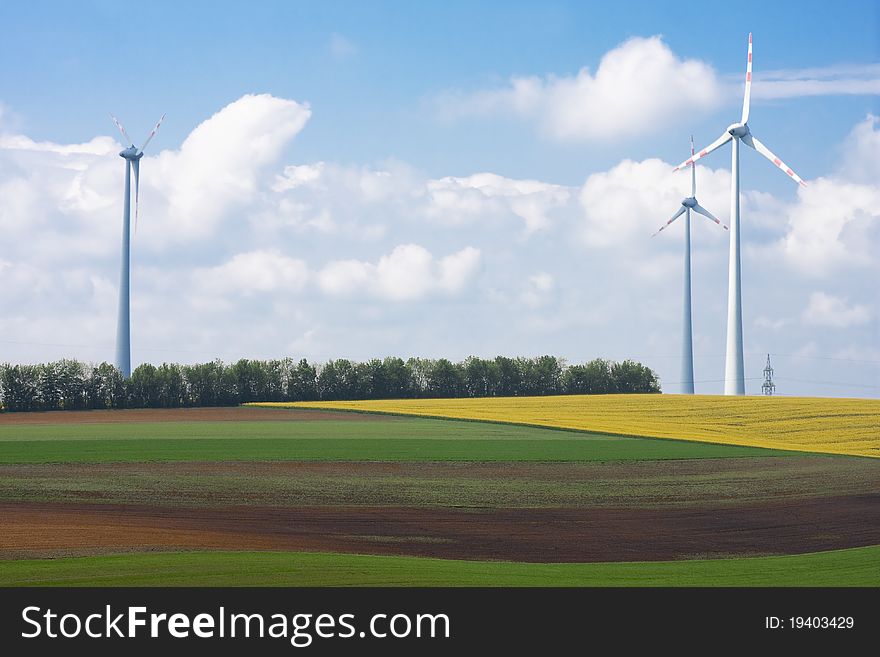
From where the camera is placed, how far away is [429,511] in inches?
1275

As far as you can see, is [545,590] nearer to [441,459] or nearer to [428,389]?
[441,459]

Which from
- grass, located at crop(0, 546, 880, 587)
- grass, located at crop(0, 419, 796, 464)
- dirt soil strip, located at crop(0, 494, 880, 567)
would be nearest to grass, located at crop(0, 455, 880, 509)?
dirt soil strip, located at crop(0, 494, 880, 567)

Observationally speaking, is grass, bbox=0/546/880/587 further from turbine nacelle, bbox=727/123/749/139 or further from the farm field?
turbine nacelle, bbox=727/123/749/139

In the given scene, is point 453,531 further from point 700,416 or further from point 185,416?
point 185,416

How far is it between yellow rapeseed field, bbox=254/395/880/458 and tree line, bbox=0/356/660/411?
29.7ft

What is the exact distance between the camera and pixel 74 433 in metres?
63.9

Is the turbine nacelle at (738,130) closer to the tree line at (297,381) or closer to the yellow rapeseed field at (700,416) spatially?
the yellow rapeseed field at (700,416)

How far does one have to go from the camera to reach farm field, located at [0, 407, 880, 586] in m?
22.5

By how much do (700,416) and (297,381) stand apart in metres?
44.3

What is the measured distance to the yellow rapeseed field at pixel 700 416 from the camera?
62562 mm

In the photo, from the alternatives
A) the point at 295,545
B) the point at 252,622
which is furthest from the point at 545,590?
the point at 295,545

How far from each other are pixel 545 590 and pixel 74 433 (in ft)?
163

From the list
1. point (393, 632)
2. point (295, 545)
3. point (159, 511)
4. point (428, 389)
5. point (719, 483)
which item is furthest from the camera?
point (428, 389)

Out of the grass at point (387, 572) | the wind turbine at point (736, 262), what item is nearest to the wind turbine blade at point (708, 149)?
the wind turbine at point (736, 262)
